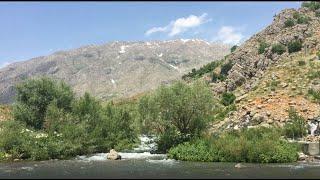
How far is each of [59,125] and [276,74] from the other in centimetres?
5206

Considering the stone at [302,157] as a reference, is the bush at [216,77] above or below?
above

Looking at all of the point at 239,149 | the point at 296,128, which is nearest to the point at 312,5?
the point at 296,128

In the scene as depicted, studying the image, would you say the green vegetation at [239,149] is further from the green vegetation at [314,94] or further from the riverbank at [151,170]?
the green vegetation at [314,94]

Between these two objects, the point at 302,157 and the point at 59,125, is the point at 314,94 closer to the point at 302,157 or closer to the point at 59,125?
the point at 302,157

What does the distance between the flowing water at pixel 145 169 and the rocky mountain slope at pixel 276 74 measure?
2657 cm

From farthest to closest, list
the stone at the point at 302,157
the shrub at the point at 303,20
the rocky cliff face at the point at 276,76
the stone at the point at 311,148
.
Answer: the shrub at the point at 303,20 < the rocky cliff face at the point at 276,76 < the stone at the point at 311,148 < the stone at the point at 302,157

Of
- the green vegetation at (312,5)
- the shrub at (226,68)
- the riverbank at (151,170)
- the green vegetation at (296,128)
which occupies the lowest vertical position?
the riverbank at (151,170)

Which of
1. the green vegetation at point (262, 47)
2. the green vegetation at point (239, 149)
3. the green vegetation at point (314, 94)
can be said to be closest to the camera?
the green vegetation at point (239, 149)

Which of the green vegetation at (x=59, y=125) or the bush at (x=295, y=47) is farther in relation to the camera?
the bush at (x=295, y=47)

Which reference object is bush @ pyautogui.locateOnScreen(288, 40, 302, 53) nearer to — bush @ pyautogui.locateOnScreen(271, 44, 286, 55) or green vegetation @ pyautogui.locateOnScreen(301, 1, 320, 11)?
bush @ pyautogui.locateOnScreen(271, 44, 286, 55)

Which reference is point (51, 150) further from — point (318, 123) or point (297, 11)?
point (297, 11)

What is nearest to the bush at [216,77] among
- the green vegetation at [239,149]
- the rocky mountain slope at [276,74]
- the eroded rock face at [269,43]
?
the rocky mountain slope at [276,74]

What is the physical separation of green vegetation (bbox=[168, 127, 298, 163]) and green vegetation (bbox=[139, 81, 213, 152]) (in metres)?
4.16

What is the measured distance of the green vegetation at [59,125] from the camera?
186 feet
